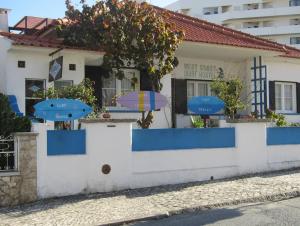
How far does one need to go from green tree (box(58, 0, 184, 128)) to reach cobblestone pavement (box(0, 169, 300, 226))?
3594mm

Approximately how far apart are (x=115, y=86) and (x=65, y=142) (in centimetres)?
591

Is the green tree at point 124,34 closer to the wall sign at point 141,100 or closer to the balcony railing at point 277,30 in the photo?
the wall sign at point 141,100

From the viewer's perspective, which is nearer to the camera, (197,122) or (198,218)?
(198,218)

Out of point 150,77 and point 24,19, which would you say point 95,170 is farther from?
point 24,19

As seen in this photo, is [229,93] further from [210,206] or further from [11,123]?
[11,123]

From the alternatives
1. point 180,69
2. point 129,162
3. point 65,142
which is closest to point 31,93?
point 65,142

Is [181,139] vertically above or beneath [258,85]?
beneath

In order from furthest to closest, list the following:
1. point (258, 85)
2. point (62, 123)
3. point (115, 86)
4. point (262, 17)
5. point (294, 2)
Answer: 1. point (262, 17)
2. point (294, 2)
3. point (258, 85)
4. point (115, 86)
5. point (62, 123)

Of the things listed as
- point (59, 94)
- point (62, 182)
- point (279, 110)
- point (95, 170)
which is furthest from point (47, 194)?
point (279, 110)

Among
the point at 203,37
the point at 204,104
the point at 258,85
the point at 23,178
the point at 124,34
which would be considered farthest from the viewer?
the point at 258,85

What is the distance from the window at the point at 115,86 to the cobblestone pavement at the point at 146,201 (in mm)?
5407

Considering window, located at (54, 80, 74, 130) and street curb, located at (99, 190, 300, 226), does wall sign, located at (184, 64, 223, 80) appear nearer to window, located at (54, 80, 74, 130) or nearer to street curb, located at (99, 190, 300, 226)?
window, located at (54, 80, 74, 130)

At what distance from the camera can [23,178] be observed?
31.0 ft

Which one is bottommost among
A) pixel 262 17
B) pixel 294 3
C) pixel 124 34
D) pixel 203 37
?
pixel 124 34
